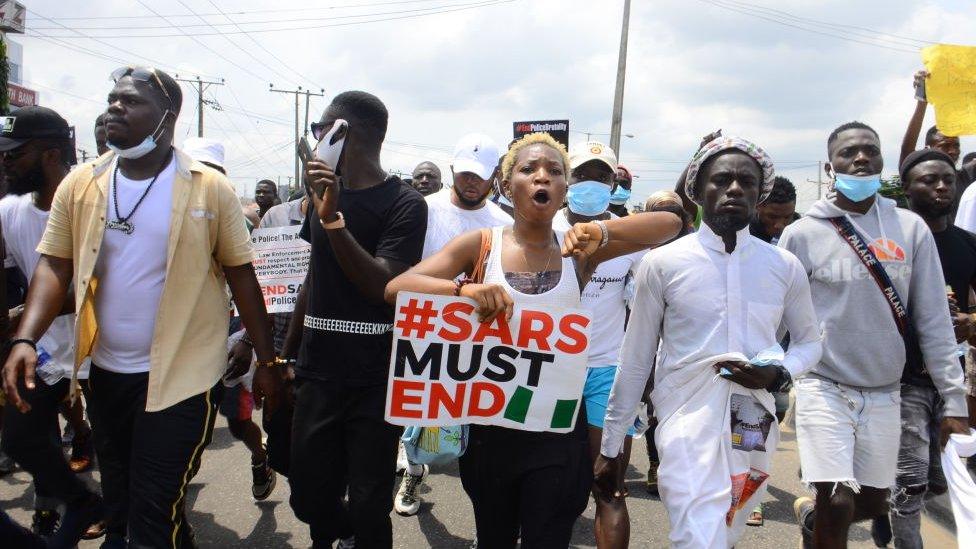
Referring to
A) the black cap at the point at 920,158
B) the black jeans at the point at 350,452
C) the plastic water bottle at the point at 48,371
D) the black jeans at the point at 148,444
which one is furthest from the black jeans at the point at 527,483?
the black cap at the point at 920,158

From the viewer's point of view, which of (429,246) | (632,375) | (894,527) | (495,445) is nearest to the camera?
(495,445)

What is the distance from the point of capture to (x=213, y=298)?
312 centimetres

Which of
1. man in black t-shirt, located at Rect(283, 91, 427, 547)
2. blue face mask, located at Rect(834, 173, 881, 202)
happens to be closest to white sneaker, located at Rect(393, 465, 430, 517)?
man in black t-shirt, located at Rect(283, 91, 427, 547)

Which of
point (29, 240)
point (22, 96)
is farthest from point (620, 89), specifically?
point (22, 96)

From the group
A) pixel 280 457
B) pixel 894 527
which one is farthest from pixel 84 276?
pixel 894 527

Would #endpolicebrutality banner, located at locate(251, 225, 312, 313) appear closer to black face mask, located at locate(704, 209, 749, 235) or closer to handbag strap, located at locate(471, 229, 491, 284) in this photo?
handbag strap, located at locate(471, 229, 491, 284)

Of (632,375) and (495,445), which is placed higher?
(632,375)

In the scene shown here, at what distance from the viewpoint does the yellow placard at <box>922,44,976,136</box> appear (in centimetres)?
463

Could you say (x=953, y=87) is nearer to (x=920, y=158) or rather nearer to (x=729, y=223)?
(x=920, y=158)

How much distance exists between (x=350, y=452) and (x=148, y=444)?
815 millimetres

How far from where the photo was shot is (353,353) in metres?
3.10

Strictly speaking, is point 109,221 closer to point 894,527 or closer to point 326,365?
point 326,365

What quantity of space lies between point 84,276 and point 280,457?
1.39 meters

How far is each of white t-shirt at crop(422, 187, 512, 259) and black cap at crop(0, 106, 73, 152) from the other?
2.13 metres
